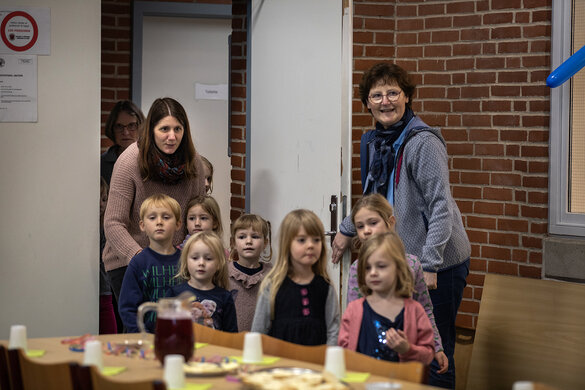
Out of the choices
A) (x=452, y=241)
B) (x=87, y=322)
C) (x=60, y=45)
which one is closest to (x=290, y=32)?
(x=60, y=45)

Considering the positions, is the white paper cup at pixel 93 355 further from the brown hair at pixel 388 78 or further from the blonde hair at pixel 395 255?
the brown hair at pixel 388 78

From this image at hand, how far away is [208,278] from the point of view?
112 inches

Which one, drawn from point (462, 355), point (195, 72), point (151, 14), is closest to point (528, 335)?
point (462, 355)

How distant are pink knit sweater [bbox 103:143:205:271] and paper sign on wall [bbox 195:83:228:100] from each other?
231 centimetres

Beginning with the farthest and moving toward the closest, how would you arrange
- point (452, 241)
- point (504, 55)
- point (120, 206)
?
point (504, 55), point (120, 206), point (452, 241)

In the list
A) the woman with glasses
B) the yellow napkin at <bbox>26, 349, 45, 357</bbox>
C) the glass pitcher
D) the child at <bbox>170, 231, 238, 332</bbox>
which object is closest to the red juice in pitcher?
the glass pitcher

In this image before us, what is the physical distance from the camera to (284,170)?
3.75 m

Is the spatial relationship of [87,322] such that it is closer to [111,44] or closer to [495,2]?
[111,44]

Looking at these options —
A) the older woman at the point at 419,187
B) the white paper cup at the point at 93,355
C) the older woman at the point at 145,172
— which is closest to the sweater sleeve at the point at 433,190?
the older woman at the point at 419,187

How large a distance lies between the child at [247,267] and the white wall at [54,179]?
2.57ft

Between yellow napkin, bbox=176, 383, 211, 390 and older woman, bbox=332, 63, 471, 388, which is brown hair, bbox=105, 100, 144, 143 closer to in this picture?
older woman, bbox=332, 63, 471, 388

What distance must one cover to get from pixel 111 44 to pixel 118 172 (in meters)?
2.20

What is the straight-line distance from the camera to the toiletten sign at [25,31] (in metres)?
3.50

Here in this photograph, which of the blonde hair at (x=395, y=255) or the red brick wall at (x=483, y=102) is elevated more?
the red brick wall at (x=483, y=102)
